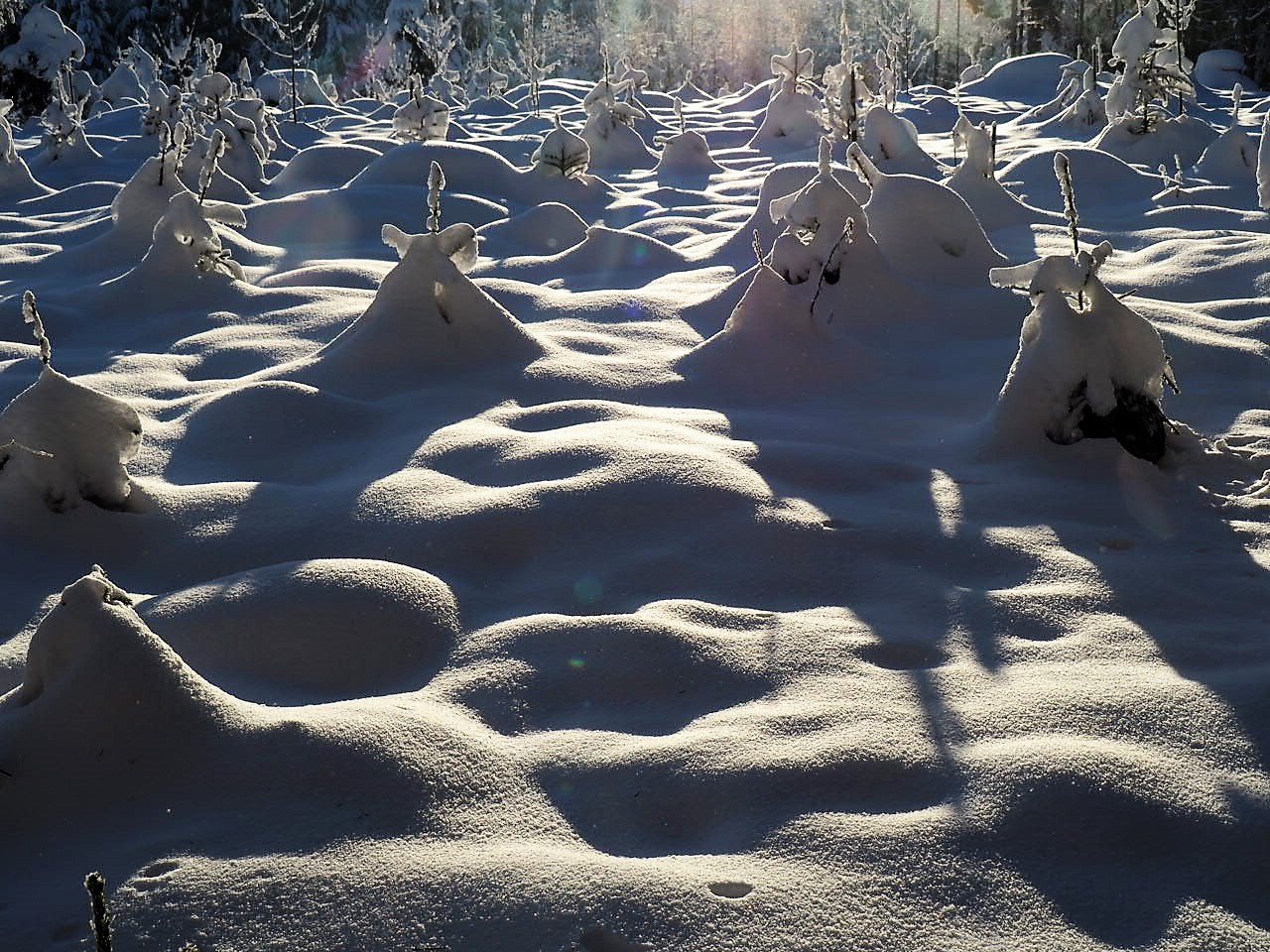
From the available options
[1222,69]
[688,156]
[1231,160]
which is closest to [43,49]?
[688,156]

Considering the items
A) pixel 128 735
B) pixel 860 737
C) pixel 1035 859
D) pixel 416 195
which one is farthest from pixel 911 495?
pixel 416 195

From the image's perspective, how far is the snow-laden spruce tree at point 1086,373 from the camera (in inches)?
143

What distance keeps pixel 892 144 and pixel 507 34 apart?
78.1 ft

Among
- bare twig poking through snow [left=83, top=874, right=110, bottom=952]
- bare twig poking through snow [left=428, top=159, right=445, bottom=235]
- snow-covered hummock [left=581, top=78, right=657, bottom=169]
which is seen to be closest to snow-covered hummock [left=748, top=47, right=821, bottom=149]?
snow-covered hummock [left=581, top=78, right=657, bottom=169]

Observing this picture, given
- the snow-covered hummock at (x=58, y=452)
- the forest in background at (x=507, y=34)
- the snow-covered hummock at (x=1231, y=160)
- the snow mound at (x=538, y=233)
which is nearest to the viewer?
the snow-covered hummock at (x=58, y=452)

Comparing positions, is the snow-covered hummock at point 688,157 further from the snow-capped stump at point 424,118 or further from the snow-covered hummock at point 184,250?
the snow-covered hummock at point 184,250

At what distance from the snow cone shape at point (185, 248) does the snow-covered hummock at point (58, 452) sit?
3.26 meters

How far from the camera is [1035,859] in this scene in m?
1.86

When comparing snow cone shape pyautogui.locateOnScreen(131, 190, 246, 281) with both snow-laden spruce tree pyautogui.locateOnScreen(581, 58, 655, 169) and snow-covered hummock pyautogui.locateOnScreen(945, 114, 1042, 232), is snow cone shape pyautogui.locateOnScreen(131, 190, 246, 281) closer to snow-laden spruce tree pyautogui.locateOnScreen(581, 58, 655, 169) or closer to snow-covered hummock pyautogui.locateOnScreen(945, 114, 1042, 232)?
snow-covered hummock pyautogui.locateOnScreen(945, 114, 1042, 232)

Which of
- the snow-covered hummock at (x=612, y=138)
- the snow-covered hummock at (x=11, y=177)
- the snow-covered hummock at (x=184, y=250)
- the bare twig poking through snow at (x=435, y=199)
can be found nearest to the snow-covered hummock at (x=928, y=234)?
the bare twig poking through snow at (x=435, y=199)

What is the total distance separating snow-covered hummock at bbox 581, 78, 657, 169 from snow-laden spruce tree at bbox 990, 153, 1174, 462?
8921 mm

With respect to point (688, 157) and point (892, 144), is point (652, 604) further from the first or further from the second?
point (688, 157)

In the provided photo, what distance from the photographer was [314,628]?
269 centimetres

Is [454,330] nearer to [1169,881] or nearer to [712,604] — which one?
[712,604]
